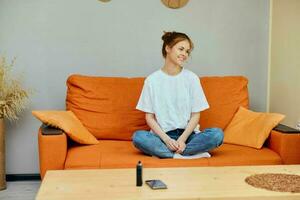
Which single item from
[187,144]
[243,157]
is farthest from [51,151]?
[243,157]

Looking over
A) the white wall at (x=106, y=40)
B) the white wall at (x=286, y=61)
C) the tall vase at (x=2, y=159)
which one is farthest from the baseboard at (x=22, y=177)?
the white wall at (x=286, y=61)

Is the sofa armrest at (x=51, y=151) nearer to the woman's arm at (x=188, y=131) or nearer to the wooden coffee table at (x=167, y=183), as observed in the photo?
the wooden coffee table at (x=167, y=183)

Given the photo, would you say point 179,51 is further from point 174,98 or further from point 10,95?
point 10,95

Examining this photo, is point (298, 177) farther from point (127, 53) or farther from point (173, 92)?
point (127, 53)

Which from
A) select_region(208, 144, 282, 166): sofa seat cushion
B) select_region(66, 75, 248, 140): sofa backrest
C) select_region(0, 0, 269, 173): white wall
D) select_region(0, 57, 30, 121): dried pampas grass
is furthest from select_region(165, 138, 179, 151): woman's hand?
select_region(0, 57, 30, 121): dried pampas grass

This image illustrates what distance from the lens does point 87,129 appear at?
3375 mm

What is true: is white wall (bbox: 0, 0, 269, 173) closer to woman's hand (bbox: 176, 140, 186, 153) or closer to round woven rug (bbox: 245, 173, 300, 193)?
woman's hand (bbox: 176, 140, 186, 153)

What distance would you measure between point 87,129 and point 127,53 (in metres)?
0.84

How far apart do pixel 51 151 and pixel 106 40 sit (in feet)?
4.43

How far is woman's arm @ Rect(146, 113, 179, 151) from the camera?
295cm

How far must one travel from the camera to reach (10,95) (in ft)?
11.8

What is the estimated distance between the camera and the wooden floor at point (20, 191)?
335cm

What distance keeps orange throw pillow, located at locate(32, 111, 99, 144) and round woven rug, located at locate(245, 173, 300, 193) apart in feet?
4.37

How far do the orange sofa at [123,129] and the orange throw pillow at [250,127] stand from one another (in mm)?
53
